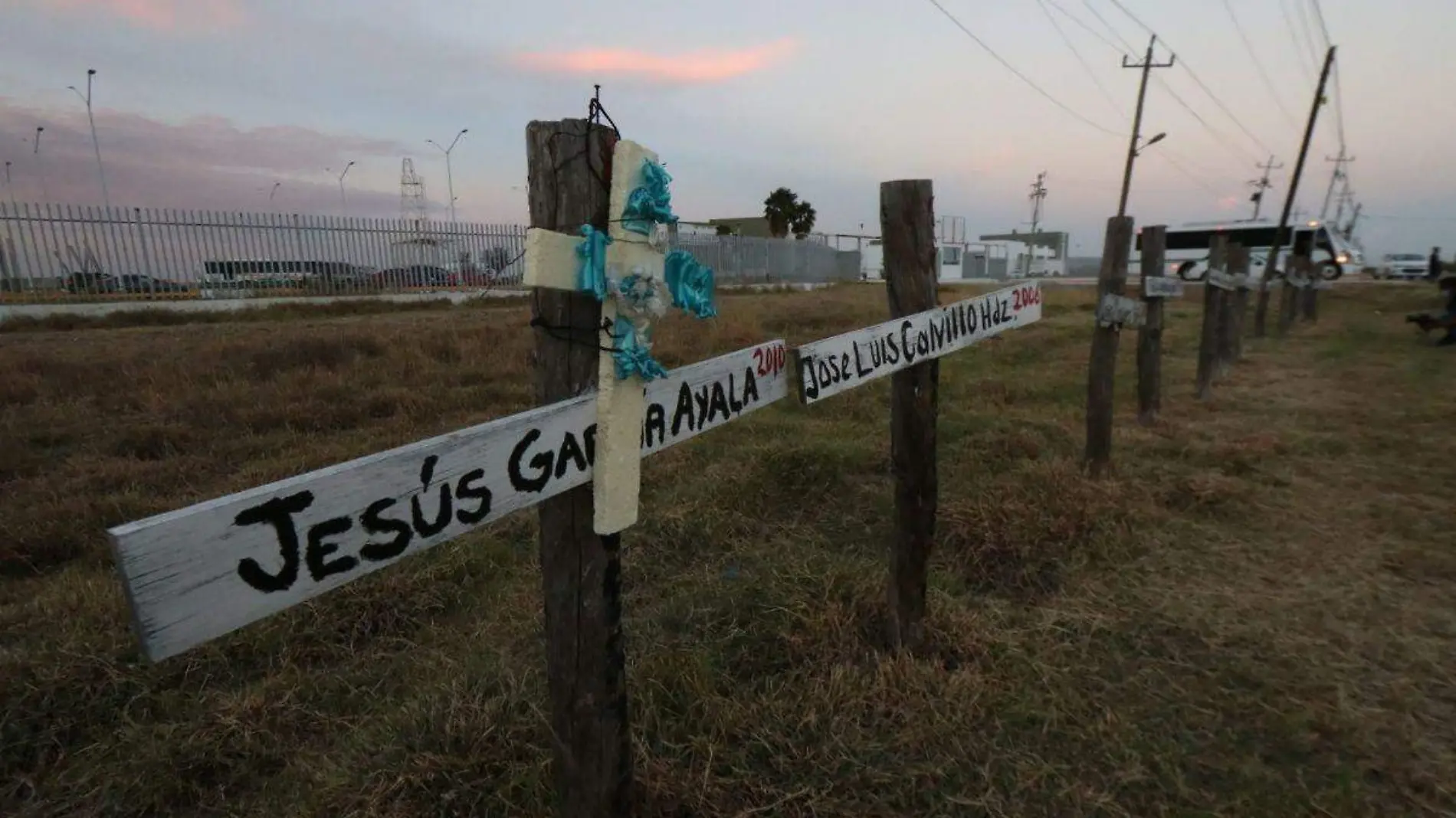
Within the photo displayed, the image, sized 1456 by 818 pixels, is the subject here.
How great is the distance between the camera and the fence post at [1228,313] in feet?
26.7

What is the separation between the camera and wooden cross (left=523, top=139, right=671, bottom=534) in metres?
1.38

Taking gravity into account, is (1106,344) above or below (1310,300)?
above

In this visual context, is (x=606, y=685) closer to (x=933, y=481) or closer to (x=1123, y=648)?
(x=933, y=481)

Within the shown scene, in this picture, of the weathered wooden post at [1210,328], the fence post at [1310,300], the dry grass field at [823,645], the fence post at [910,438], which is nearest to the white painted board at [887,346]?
the fence post at [910,438]

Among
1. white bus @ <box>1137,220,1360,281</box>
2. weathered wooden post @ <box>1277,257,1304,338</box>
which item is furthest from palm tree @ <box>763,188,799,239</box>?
weathered wooden post @ <box>1277,257,1304,338</box>

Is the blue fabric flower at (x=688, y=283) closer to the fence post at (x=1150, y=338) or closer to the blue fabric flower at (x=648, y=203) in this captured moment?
the blue fabric flower at (x=648, y=203)

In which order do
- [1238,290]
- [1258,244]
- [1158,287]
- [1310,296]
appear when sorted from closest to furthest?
[1158,287] < [1238,290] < [1310,296] < [1258,244]

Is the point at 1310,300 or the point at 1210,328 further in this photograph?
the point at 1310,300

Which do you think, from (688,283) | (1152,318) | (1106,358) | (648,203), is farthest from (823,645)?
(1152,318)

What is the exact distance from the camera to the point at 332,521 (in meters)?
1.16

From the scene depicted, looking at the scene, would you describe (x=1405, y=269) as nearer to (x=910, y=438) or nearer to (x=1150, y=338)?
(x=1150, y=338)

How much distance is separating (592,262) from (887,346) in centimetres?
138

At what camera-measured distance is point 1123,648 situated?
2.82 metres

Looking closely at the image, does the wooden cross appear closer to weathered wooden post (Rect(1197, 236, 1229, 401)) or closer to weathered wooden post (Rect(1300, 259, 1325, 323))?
weathered wooden post (Rect(1197, 236, 1229, 401))
